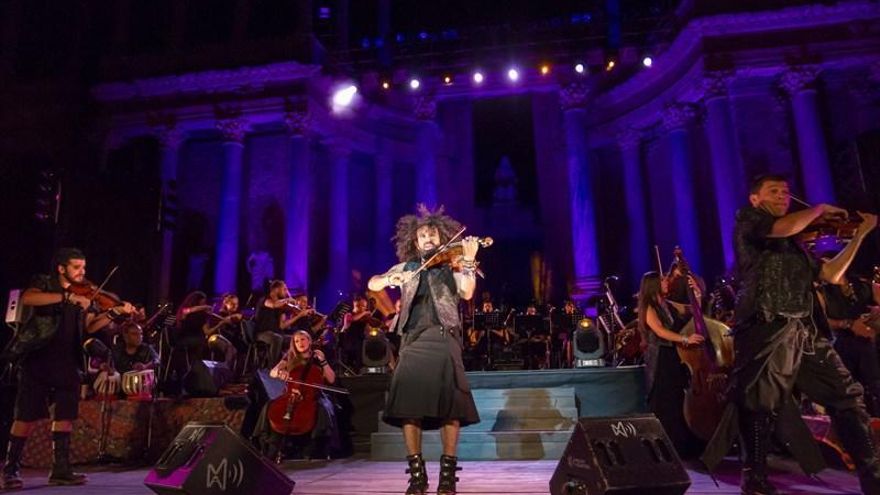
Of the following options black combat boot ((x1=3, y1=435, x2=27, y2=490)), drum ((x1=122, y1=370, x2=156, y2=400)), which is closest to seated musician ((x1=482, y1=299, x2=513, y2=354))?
drum ((x1=122, y1=370, x2=156, y2=400))

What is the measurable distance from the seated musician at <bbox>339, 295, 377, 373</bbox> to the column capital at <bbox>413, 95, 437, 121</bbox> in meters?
10.7

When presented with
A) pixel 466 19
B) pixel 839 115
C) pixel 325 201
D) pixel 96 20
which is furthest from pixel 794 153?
pixel 96 20

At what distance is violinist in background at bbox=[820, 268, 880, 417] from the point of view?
680cm

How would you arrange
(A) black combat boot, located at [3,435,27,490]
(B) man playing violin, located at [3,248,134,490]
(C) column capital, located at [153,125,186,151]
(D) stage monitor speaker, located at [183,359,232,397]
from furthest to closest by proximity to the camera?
(C) column capital, located at [153,125,186,151]
(D) stage monitor speaker, located at [183,359,232,397]
(B) man playing violin, located at [3,248,134,490]
(A) black combat boot, located at [3,435,27,490]

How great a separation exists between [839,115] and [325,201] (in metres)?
17.0

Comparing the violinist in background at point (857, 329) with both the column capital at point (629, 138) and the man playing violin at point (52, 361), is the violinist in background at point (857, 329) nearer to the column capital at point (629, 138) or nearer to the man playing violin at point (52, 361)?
the man playing violin at point (52, 361)

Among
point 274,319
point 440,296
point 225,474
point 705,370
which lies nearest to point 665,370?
point 705,370

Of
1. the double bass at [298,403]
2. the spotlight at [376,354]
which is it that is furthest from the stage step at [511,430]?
the spotlight at [376,354]

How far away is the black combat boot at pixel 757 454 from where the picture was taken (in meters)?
3.69

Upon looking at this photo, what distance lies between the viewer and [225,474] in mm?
3654

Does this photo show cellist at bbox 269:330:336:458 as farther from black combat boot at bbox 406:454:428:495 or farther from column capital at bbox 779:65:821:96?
column capital at bbox 779:65:821:96

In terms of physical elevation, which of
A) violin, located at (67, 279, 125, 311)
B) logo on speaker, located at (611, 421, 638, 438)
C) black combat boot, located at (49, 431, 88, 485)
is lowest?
black combat boot, located at (49, 431, 88, 485)

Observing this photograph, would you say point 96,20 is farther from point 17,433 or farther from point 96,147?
point 17,433

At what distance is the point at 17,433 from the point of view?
5605 mm
